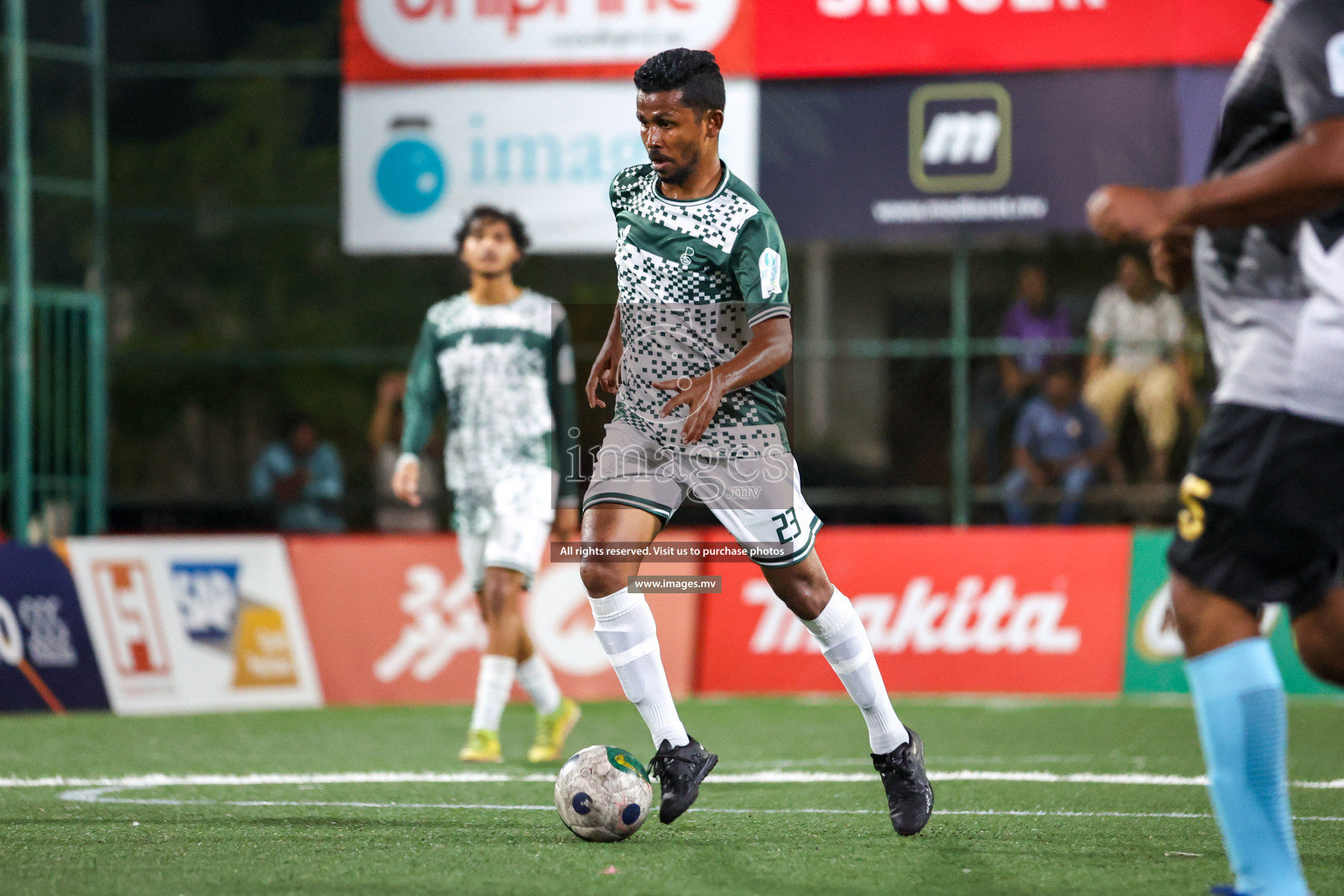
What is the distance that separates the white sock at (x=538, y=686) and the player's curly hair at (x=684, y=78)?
367 cm

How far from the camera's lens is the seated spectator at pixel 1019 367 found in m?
13.8

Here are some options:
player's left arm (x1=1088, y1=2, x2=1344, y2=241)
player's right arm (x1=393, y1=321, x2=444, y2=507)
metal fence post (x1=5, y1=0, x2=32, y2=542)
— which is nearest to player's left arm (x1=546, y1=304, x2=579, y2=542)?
player's right arm (x1=393, y1=321, x2=444, y2=507)

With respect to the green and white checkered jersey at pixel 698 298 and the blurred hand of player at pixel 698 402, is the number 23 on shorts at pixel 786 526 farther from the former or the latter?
the blurred hand of player at pixel 698 402

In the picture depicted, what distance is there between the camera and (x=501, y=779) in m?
7.04

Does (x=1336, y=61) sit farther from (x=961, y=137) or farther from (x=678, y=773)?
(x=961, y=137)

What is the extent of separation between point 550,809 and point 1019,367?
8710 mm

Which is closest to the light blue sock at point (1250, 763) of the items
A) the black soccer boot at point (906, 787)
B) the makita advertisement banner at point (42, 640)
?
the black soccer boot at point (906, 787)

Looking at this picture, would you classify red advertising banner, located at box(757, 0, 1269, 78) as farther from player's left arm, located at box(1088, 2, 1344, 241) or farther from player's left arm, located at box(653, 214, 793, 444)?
player's left arm, located at box(1088, 2, 1344, 241)

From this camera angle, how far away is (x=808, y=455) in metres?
16.4

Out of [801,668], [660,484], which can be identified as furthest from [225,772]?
[801,668]

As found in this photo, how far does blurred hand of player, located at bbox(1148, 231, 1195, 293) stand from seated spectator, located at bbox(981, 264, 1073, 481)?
9.64 meters

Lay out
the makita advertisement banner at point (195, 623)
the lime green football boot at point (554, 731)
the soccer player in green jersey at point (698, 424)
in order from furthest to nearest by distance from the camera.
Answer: the makita advertisement banner at point (195, 623), the lime green football boot at point (554, 731), the soccer player in green jersey at point (698, 424)

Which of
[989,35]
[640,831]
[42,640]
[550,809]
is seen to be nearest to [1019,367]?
[989,35]

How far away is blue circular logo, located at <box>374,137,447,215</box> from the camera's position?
542 inches
